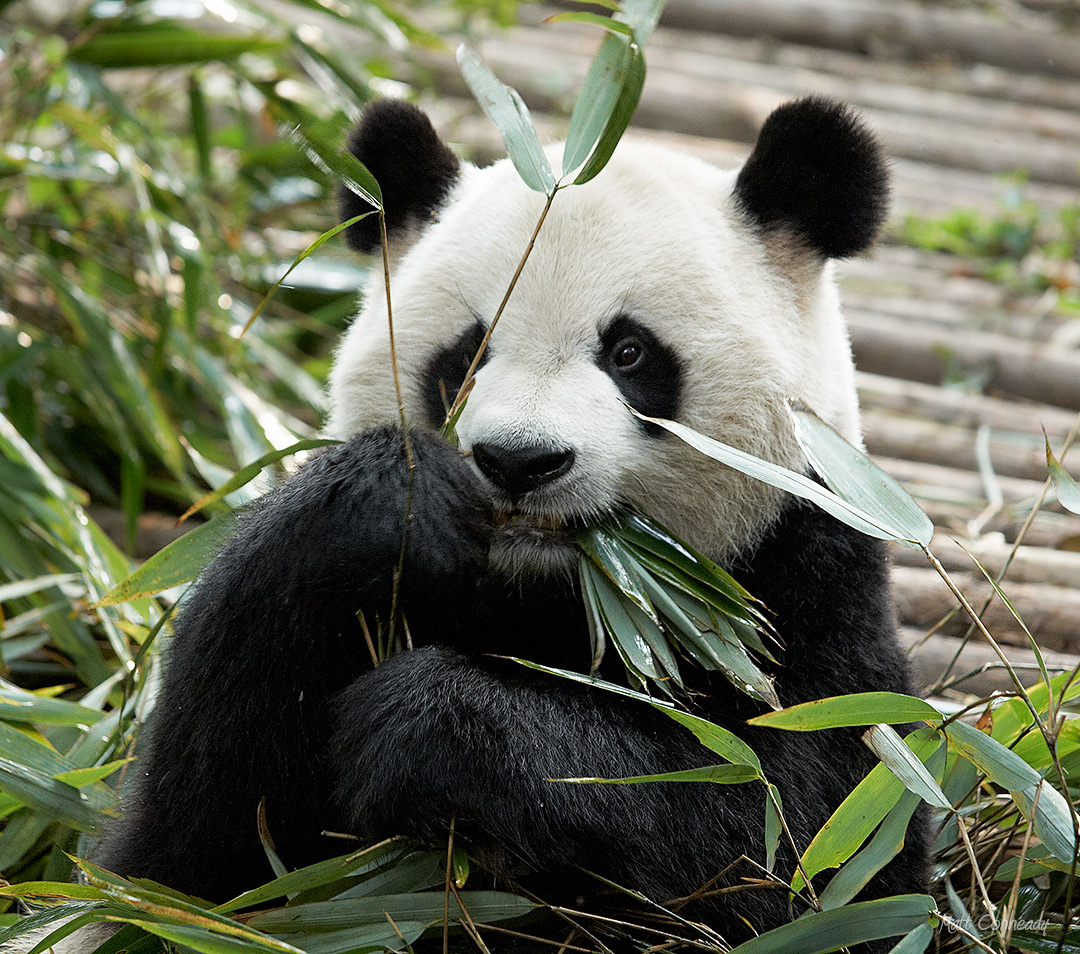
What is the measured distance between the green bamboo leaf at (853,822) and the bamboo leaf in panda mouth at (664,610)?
22 centimetres

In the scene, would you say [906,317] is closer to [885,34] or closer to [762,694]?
[885,34]

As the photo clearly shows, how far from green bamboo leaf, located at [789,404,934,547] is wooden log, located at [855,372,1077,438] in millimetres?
2660

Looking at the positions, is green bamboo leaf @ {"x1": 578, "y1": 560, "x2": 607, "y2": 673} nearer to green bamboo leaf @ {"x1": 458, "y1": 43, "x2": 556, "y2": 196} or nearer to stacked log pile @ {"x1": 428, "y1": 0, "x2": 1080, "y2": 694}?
green bamboo leaf @ {"x1": 458, "y1": 43, "x2": 556, "y2": 196}

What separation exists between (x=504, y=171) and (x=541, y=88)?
13.2 feet

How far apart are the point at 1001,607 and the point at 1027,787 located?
159 centimetres

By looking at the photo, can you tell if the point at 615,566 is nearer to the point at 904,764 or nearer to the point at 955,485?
the point at 904,764

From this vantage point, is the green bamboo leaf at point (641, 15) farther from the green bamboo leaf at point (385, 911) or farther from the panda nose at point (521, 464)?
the green bamboo leaf at point (385, 911)

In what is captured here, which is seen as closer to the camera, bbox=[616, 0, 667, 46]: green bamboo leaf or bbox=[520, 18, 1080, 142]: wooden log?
bbox=[616, 0, 667, 46]: green bamboo leaf

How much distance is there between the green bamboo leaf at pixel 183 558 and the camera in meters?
2.39

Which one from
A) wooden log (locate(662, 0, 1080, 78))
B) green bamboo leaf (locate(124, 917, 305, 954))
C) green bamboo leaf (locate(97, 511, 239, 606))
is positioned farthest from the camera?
wooden log (locate(662, 0, 1080, 78))

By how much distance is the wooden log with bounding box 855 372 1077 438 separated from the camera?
456 centimetres

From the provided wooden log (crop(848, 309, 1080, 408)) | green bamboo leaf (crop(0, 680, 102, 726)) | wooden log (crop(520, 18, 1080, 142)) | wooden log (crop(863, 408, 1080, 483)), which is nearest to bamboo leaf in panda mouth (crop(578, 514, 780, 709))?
green bamboo leaf (crop(0, 680, 102, 726))

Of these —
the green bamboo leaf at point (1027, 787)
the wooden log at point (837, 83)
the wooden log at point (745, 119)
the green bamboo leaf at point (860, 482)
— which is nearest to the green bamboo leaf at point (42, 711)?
the green bamboo leaf at point (860, 482)

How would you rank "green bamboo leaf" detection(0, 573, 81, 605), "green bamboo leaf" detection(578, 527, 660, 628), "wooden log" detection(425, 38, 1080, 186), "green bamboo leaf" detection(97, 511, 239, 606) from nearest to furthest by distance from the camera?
"green bamboo leaf" detection(578, 527, 660, 628)
"green bamboo leaf" detection(97, 511, 239, 606)
"green bamboo leaf" detection(0, 573, 81, 605)
"wooden log" detection(425, 38, 1080, 186)
